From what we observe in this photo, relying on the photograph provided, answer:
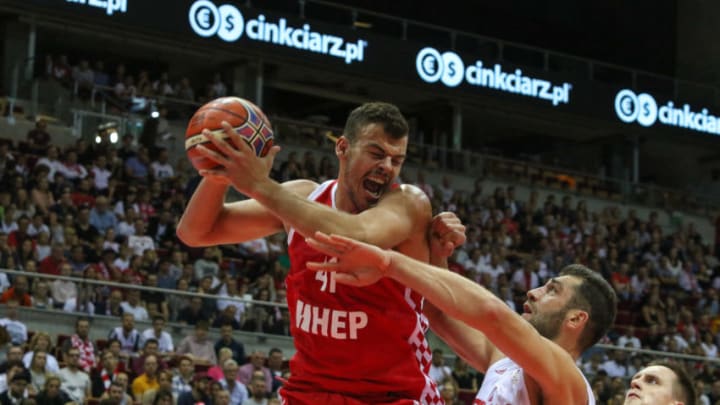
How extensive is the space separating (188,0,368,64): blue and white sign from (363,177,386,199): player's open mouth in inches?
728

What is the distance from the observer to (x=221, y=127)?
4961 millimetres

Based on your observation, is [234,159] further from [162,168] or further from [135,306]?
[162,168]

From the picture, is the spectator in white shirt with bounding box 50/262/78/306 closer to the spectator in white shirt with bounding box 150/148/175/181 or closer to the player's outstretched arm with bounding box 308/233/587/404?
the spectator in white shirt with bounding box 150/148/175/181

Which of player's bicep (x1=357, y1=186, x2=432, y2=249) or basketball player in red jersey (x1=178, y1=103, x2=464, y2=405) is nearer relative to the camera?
player's bicep (x1=357, y1=186, x2=432, y2=249)

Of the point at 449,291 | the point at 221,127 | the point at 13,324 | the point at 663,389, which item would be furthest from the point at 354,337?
the point at 13,324

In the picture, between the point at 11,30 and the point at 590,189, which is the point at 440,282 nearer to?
the point at 11,30

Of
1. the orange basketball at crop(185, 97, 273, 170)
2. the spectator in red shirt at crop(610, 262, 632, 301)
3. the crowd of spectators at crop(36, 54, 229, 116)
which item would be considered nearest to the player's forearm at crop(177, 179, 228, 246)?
the orange basketball at crop(185, 97, 273, 170)

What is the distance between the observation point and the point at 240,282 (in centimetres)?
1762

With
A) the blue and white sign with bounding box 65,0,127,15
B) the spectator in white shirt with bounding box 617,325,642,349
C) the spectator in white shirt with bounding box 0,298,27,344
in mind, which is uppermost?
the blue and white sign with bounding box 65,0,127,15

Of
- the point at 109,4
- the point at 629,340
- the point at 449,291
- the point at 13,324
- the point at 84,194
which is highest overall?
the point at 109,4

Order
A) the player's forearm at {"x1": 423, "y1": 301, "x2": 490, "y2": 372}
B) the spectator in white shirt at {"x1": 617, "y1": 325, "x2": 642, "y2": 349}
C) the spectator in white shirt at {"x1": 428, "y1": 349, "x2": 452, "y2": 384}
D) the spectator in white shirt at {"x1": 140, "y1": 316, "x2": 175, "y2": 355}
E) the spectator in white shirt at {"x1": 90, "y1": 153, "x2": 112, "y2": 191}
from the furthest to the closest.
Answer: the spectator in white shirt at {"x1": 617, "y1": 325, "x2": 642, "y2": 349} → the spectator in white shirt at {"x1": 90, "y1": 153, "x2": 112, "y2": 191} → the spectator in white shirt at {"x1": 428, "y1": 349, "x2": 452, "y2": 384} → the spectator in white shirt at {"x1": 140, "y1": 316, "x2": 175, "y2": 355} → the player's forearm at {"x1": 423, "y1": 301, "x2": 490, "y2": 372}

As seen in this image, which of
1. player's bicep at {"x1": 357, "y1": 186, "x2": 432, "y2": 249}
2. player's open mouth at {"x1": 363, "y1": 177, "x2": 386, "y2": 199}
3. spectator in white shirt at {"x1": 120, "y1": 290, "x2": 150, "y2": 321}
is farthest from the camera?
spectator in white shirt at {"x1": 120, "y1": 290, "x2": 150, "y2": 321}

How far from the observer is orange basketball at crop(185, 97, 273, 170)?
4.97 m

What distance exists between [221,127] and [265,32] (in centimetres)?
1996
